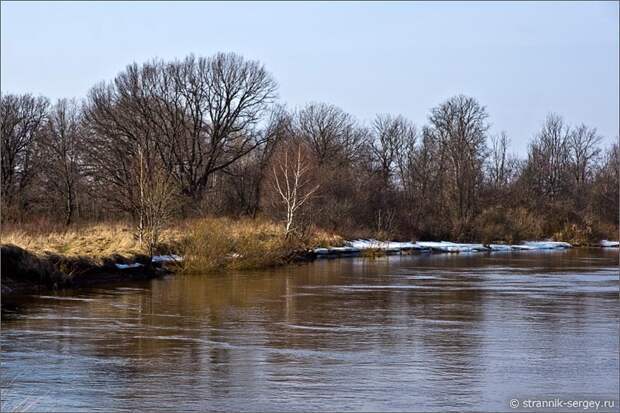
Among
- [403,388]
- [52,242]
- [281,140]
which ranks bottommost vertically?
[403,388]

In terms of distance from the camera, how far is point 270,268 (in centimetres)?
3850

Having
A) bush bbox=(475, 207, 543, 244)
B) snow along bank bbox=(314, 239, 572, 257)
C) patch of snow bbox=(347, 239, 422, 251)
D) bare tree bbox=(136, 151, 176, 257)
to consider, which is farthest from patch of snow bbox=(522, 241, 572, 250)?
bare tree bbox=(136, 151, 176, 257)

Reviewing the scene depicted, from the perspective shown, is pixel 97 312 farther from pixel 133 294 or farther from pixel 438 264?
pixel 438 264

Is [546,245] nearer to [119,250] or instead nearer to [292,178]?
[292,178]

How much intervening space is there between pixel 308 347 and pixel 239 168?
177 ft

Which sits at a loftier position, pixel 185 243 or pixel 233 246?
pixel 185 243

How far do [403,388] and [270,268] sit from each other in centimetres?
2647

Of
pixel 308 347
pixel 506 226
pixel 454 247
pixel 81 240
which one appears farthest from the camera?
pixel 506 226

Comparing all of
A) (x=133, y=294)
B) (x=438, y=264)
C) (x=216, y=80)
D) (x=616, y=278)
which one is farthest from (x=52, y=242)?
(x=216, y=80)

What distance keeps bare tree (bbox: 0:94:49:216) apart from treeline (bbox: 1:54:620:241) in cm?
11

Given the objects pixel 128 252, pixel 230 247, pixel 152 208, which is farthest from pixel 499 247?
pixel 128 252

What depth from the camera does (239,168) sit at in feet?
227

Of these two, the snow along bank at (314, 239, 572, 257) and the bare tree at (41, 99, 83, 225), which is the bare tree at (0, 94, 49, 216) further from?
the snow along bank at (314, 239, 572, 257)

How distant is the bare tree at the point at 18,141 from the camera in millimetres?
63656
